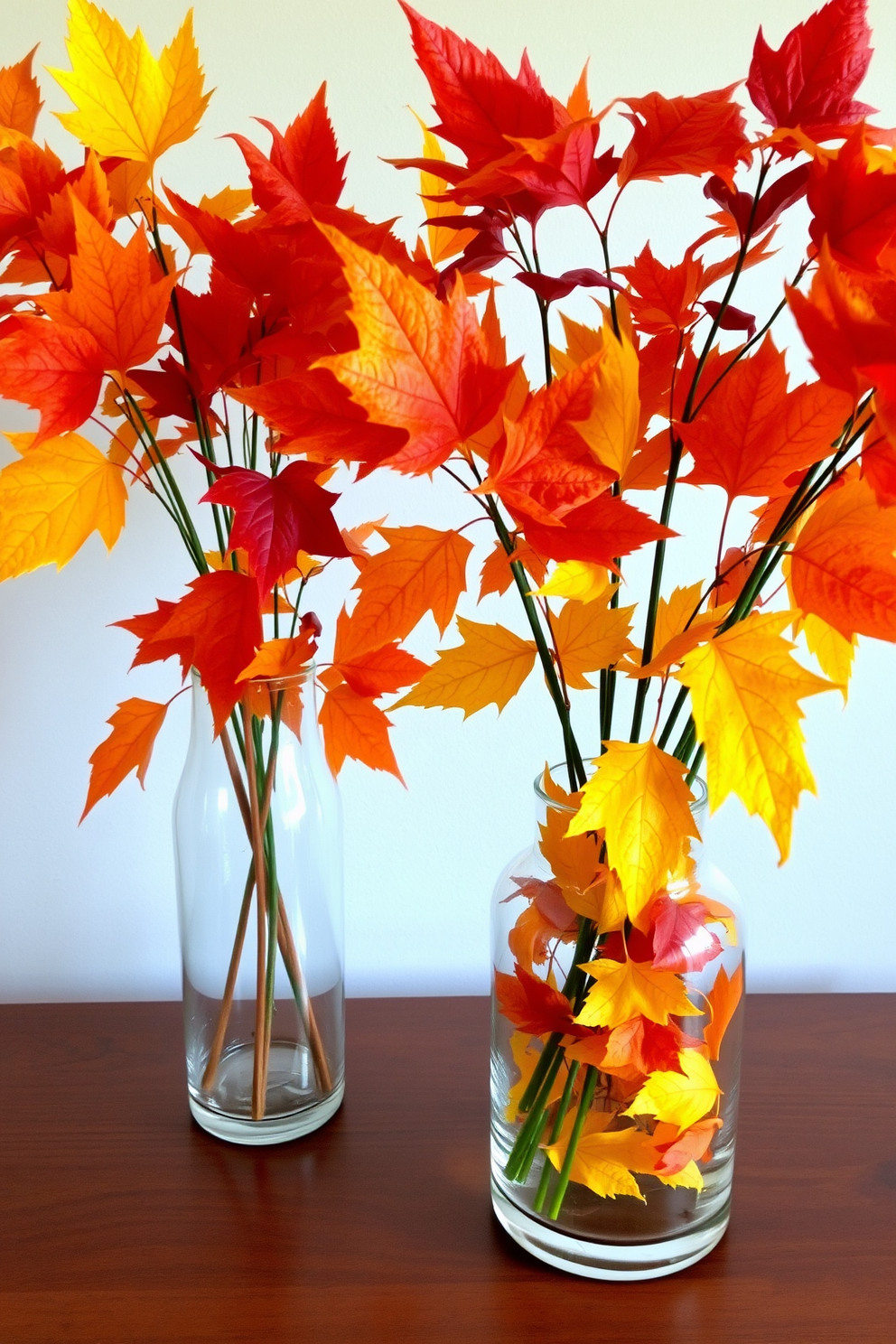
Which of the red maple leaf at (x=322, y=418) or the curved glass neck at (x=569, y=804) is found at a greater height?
the red maple leaf at (x=322, y=418)

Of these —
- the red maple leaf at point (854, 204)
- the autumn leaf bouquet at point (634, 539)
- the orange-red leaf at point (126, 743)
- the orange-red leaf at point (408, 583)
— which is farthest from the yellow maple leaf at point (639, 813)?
the orange-red leaf at point (126, 743)

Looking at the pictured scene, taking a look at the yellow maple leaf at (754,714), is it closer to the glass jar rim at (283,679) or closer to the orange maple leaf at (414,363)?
the orange maple leaf at (414,363)

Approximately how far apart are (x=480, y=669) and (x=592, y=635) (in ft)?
0.24

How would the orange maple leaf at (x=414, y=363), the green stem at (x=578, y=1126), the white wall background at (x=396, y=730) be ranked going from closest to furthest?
1. the orange maple leaf at (x=414, y=363)
2. the green stem at (x=578, y=1126)
3. the white wall background at (x=396, y=730)

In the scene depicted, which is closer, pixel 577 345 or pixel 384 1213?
pixel 577 345

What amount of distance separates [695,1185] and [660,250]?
0.65 m

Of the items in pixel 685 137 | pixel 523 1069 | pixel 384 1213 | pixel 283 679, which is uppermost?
pixel 685 137

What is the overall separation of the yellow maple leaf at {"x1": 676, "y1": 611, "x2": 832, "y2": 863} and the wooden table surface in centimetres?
Answer: 36

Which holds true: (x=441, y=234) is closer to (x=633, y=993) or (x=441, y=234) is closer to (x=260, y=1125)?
(x=633, y=993)

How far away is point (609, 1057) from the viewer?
0.58 metres

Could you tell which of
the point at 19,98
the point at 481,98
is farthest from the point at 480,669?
the point at 19,98

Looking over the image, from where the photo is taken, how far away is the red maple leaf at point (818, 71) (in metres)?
0.45

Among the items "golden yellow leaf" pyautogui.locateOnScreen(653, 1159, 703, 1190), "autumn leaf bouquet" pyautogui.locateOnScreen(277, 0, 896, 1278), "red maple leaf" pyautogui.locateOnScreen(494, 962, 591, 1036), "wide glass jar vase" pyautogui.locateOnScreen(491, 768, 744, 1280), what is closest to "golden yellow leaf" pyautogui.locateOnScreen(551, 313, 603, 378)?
"autumn leaf bouquet" pyautogui.locateOnScreen(277, 0, 896, 1278)

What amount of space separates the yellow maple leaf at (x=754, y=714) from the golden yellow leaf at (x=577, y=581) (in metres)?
0.06
